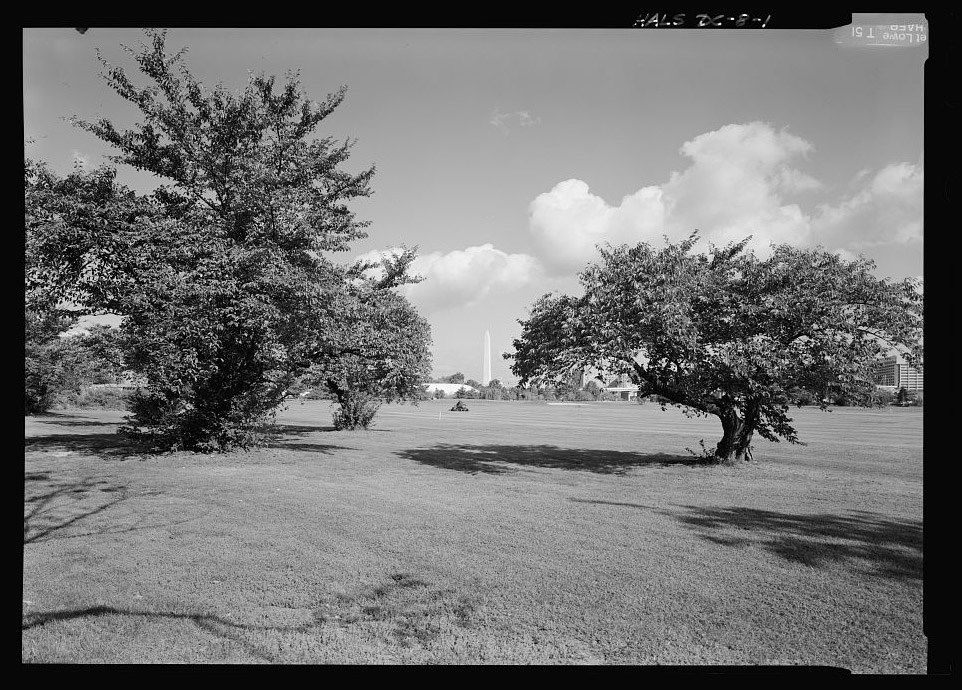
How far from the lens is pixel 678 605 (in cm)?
352

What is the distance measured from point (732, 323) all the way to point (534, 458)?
598cm

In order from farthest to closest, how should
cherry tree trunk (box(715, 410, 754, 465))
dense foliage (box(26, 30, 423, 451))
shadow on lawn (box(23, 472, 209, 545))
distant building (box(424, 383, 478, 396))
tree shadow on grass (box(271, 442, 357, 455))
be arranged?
distant building (box(424, 383, 478, 396)) → tree shadow on grass (box(271, 442, 357, 455)) → cherry tree trunk (box(715, 410, 754, 465)) → dense foliage (box(26, 30, 423, 451)) → shadow on lawn (box(23, 472, 209, 545))

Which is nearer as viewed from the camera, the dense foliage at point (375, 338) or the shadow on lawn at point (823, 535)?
the shadow on lawn at point (823, 535)

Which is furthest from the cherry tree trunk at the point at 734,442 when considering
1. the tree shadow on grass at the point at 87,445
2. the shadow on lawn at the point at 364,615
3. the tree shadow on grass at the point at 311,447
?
the tree shadow on grass at the point at 87,445

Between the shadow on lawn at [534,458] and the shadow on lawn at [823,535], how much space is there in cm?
423

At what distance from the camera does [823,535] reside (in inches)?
223

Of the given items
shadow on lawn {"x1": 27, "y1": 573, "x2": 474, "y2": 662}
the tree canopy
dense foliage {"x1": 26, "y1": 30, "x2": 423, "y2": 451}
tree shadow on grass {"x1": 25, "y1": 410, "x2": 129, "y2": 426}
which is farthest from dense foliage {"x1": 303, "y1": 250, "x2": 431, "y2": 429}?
tree shadow on grass {"x1": 25, "y1": 410, "x2": 129, "y2": 426}

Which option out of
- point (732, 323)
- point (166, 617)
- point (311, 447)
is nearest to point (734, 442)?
point (732, 323)

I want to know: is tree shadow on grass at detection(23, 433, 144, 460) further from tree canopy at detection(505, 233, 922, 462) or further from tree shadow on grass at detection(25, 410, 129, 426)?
tree canopy at detection(505, 233, 922, 462)

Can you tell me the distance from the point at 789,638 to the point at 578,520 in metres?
3.33

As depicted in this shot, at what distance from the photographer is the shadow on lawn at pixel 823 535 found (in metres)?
4.74

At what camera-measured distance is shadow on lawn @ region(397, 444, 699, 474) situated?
37.5 feet

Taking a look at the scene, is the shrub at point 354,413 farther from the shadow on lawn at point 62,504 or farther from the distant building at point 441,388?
the shadow on lawn at point 62,504

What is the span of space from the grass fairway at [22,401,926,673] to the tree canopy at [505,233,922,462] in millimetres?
2033
